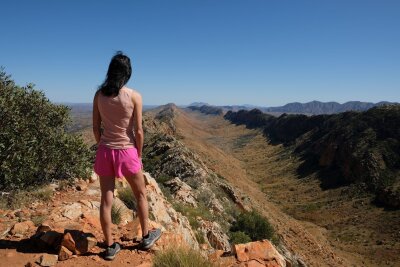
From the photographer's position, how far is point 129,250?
5.79 metres

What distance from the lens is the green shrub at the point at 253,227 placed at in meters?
19.1

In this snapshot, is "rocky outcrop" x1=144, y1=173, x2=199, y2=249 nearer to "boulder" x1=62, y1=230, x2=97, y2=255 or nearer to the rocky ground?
the rocky ground

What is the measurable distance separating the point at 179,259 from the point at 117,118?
1.97m

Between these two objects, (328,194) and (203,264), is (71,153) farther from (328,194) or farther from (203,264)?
(328,194)

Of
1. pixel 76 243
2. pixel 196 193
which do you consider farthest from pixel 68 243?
pixel 196 193

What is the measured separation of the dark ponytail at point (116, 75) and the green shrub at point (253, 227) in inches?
590

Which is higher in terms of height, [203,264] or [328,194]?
[203,264]

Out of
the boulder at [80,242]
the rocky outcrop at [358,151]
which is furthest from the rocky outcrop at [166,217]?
the rocky outcrop at [358,151]

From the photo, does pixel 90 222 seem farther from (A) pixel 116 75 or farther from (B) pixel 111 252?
(A) pixel 116 75

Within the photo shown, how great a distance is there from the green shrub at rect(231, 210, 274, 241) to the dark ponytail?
15.0 metres

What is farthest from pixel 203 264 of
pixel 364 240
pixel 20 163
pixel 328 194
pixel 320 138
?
pixel 320 138

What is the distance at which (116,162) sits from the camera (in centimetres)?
507

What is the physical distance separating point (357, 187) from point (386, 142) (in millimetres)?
13548

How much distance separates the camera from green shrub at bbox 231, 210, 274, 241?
1908 centimetres
